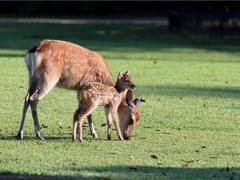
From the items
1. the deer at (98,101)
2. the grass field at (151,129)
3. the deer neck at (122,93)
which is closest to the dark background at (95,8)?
the grass field at (151,129)

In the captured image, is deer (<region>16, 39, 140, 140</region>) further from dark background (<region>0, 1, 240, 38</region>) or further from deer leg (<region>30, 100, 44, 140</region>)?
dark background (<region>0, 1, 240, 38</region>)

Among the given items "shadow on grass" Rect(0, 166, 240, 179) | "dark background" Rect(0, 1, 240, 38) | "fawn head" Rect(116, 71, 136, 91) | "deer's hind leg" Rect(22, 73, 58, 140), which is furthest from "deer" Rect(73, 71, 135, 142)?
"dark background" Rect(0, 1, 240, 38)

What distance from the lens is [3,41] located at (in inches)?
1435

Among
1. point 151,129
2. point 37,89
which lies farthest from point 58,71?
point 151,129

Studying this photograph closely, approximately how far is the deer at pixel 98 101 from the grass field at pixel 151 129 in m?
0.32

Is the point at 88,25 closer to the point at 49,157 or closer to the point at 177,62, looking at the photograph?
the point at 177,62

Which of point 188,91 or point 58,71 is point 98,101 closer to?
point 58,71

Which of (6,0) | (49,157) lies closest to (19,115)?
(49,157)

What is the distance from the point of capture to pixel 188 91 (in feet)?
63.5

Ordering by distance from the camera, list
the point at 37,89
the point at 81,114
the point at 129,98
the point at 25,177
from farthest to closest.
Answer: the point at 129,98, the point at 37,89, the point at 81,114, the point at 25,177

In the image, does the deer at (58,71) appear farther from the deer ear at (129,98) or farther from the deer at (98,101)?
the deer at (98,101)

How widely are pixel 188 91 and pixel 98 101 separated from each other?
21.4ft

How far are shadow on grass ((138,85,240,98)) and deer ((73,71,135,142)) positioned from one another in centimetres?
527

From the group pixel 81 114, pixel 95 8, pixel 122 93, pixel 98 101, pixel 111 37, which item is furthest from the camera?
pixel 95 8
